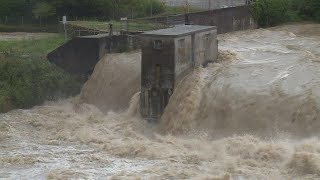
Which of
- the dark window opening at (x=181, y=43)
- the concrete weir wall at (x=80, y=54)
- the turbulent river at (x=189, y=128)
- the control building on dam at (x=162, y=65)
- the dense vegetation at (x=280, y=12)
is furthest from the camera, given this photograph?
the dense vegetation at (x=280, y=12)

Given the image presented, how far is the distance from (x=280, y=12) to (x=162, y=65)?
725 inches

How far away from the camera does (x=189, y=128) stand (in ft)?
63.3

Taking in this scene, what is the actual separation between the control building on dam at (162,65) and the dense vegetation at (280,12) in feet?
53.8

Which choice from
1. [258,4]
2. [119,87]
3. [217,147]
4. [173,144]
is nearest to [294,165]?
[217,147]

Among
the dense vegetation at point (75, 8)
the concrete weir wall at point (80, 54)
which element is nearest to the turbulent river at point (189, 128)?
the concrete weir wall at point (80, 54)

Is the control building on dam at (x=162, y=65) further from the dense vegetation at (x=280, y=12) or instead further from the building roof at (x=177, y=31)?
the dense vegetation at (x=280, y=12)

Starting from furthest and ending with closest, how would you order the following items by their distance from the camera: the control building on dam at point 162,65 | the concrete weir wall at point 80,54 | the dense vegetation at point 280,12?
the dense vegetation at point 280,12 < the concrete weir wall at point 80,54 < the control building on dam at point 162,65

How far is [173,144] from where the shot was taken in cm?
1831

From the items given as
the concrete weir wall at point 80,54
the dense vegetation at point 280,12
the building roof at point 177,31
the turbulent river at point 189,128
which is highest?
the dense vegetation at point 280,12

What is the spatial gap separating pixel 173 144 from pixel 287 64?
18.9 feet

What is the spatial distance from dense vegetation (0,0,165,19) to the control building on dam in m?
19.4

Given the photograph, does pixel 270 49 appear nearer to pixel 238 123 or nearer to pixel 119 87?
pixel 119 87

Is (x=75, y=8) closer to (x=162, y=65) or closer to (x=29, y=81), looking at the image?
(x=29, y=81)

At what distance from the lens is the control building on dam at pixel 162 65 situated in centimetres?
2048
